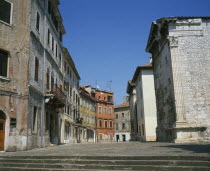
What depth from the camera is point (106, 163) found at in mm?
8000

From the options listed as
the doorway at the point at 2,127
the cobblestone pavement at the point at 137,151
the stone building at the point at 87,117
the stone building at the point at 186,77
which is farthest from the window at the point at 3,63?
the stone building at the point at 87,117

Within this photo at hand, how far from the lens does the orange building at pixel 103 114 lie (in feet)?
194

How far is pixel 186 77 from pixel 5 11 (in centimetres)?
1390

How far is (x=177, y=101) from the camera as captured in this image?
18.6 metres

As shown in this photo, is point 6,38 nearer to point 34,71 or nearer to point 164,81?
point 34,71

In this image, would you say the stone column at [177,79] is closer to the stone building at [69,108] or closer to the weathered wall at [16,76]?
the weathered wall at [16,76]

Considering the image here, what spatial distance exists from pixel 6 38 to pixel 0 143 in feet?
21.1

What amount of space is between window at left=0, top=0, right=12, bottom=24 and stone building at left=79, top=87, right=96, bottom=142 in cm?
3023

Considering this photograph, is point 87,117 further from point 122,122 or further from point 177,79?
point 177,79

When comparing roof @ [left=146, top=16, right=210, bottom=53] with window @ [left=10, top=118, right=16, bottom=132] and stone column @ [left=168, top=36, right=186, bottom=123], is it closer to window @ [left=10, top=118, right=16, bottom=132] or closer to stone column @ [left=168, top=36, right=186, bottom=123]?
stone column @ [left=168, top=36, right=186, bottom=123]

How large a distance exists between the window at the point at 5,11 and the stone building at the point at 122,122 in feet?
186

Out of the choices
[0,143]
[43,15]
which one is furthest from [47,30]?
[0,143]

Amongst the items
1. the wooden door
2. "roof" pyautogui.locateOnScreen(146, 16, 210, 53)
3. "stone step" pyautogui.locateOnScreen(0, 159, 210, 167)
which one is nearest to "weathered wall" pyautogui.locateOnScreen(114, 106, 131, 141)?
"roof" pyautogui.locateOnScreen(146, 16, 210, 53)

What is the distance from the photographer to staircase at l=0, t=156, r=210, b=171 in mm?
7218
